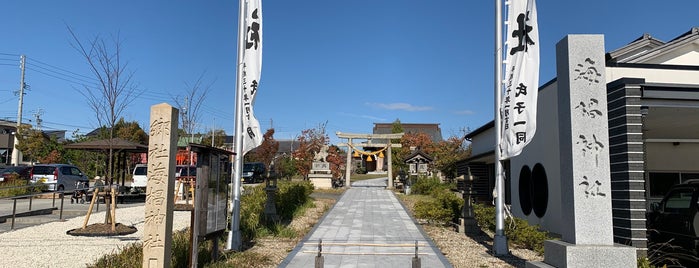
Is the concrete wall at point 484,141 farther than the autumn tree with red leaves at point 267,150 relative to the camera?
No

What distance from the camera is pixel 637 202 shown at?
6.60 meters

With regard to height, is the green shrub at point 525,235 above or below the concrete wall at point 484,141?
below

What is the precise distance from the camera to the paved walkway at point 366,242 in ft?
24.2

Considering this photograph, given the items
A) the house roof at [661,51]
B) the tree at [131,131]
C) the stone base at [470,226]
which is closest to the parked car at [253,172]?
the tree at [131,131]

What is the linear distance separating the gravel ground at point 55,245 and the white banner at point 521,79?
678 centimetres

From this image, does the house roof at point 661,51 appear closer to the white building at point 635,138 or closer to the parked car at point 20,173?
A: the white building at point 635,138

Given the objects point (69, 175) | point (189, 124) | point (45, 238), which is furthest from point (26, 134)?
point (45, 238)

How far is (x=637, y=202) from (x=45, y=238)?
10587mm

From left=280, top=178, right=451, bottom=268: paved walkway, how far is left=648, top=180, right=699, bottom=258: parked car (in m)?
3.48

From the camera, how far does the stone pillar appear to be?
5039 mm

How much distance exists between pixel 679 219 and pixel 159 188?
7.48 m

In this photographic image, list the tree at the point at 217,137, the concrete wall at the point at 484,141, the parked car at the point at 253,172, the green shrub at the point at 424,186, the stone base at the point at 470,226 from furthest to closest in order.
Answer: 1. the tree at the point at 217,137
2. the parked car at the point at 253,172
3. the green shrub at the point at 424,186
4. the concrete wall at the point at 484,141
5. the stone base at the point at 470,226

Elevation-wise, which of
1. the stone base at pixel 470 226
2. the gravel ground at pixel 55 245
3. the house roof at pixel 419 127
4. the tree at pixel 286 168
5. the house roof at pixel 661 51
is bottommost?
the gravel ground at pixel 55 245

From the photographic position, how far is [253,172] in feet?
109
